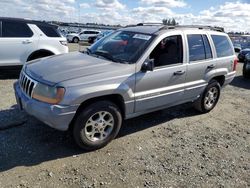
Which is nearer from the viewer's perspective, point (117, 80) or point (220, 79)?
point (117, 80)

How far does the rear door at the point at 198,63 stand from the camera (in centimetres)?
526

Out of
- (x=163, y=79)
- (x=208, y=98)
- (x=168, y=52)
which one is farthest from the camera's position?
(x=208, y=98)

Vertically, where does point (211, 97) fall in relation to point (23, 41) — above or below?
below

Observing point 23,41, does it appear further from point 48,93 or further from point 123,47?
point 48,93

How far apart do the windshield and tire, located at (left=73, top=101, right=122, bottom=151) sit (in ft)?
2.87

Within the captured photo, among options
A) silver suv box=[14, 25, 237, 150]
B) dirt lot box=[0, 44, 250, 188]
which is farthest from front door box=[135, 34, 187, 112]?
dirt lot box=[0, 44, 250, 188]

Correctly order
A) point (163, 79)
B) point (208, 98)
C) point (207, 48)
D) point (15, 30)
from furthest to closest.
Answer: point (15, 30), point (208, 98), point (207, 48), point (163, 79)

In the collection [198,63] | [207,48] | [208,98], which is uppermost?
[207,48]

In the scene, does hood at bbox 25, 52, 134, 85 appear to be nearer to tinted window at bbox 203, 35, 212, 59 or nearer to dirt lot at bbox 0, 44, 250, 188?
dirt lot at bbox 0, 44, 250, 188

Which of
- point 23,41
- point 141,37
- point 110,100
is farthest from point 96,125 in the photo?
point 23,41

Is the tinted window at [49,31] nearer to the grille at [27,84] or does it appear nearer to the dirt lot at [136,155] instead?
the dirt lot at [136,155]

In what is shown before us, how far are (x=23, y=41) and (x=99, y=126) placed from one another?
17.0 ft

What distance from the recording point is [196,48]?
5.42 metres

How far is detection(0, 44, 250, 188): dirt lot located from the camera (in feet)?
11.5
